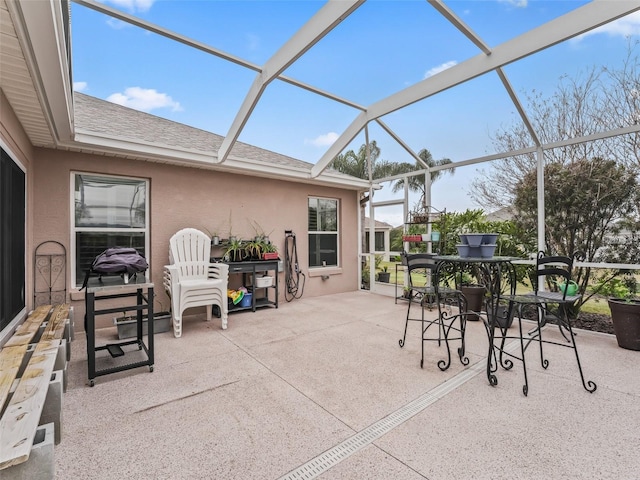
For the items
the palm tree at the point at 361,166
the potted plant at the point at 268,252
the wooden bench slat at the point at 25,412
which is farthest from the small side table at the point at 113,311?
the palm tree at the point at 361,166

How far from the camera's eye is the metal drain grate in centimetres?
164

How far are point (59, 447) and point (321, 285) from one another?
5.13 metres

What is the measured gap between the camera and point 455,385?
8.53ft

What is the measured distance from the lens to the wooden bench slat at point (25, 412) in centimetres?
117

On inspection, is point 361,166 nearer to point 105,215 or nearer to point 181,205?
point 181,205

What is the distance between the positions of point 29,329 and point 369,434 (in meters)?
3.03

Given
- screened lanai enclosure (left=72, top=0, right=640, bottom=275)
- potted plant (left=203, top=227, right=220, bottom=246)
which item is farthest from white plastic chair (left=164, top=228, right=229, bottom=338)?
screened lanai enclosure (left=72, top=0, right=640, bottom=275)

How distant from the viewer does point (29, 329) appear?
2680 mm

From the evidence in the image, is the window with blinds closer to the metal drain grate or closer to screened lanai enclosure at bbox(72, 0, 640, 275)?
screened lanai enclosure at bbox(72, 0, 640, 275)

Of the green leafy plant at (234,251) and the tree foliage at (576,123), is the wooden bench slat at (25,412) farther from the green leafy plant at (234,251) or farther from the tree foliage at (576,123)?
the tree foliage at (576,123)

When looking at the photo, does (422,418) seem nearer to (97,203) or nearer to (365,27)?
(365,27)

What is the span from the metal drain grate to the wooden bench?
1170mm

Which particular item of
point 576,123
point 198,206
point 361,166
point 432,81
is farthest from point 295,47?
point 361,166

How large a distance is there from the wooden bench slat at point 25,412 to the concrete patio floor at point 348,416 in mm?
456
